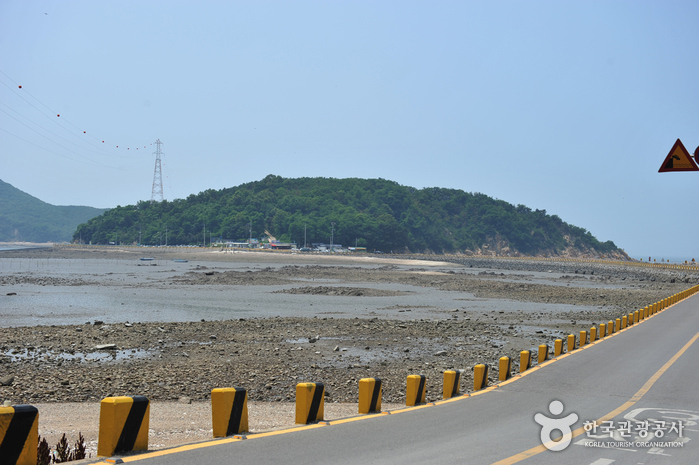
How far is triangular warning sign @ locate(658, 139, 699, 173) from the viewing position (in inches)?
428

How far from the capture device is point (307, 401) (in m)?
9.43

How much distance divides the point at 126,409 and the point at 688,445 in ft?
25.4

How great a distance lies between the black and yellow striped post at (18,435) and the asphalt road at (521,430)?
109cm

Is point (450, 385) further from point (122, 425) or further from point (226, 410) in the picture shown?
point (122, 425)

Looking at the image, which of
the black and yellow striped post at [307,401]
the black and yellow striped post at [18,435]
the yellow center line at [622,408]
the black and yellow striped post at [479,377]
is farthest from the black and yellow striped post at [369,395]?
the black and yellow striped post at [18,435]

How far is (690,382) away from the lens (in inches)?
523

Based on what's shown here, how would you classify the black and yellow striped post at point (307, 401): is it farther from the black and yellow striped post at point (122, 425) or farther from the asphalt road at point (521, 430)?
the black and yellow striped post at point (122, 425)

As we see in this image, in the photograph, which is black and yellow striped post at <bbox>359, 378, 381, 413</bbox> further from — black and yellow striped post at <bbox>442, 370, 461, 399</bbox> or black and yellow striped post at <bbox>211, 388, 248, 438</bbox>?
black and yellow striped post at <bbox>211, 388, 248, 438</bbox>

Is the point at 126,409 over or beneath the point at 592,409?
over

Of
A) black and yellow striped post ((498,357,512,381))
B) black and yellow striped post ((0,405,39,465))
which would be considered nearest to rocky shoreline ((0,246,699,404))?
black and yellow striped post ((498,357,512,381))

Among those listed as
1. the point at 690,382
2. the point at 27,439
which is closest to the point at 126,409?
the point at 27,439

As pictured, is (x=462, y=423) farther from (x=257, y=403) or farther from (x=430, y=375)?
Result: (x=430, y=375)

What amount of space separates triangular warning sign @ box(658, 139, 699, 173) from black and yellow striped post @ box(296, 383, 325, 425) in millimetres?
7719

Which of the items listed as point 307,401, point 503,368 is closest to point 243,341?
point 503,368
